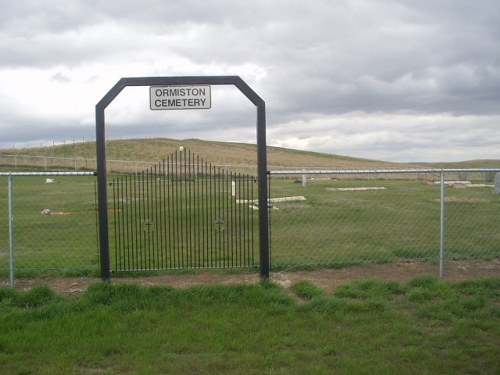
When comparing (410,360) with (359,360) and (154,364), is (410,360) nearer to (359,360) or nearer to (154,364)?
(359,360)

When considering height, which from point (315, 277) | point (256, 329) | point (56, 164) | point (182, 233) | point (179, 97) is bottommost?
point (256, 329)

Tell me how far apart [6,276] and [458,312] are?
6.63m

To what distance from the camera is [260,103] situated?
7.42 meters

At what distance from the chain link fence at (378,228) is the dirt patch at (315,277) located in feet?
0.89

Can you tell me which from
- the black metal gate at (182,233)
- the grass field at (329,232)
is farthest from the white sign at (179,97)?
the grass field at (329,232)

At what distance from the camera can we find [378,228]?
1366 centimetres

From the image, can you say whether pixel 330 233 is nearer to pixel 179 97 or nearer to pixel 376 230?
pixel 376 230

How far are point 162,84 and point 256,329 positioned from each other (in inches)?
144

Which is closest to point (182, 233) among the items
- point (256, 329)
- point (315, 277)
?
point (315, 277)

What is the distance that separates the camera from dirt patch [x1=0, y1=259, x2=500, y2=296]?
7570 millimetres

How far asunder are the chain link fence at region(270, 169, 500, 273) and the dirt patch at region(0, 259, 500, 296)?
0.27 m

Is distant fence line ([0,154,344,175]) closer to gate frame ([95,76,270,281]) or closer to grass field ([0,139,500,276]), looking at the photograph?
grass field ([0,139,500,276])

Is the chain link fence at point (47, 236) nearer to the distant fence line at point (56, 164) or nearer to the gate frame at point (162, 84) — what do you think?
the gate frame at point (162, 84)

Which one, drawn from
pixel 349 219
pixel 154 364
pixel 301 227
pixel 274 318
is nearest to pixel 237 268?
pixel 274 318
